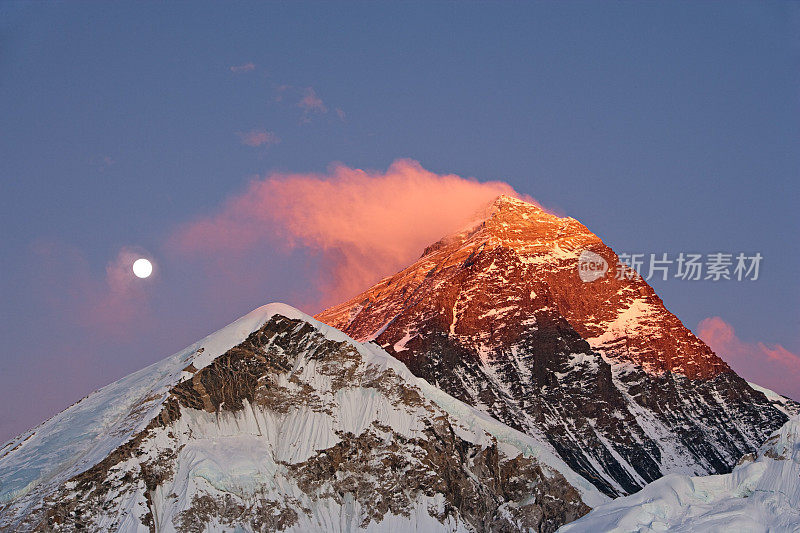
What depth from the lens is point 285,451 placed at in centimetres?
14975

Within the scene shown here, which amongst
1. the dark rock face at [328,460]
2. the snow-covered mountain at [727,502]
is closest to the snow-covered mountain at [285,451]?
the dark rock face at [328,460]

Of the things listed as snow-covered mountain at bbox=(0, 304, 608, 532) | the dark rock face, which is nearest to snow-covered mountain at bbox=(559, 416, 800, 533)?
snow-covered mountain at bbox=(0, 304, 608, 532)

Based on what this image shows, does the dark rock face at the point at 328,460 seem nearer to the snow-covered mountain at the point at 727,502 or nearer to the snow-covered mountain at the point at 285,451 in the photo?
the snow-covered mountain at the point at 285,451

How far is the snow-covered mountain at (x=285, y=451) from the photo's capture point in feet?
445

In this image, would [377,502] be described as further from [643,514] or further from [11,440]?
[643,514]

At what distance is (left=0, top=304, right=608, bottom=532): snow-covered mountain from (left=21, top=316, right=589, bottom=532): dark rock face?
19cm

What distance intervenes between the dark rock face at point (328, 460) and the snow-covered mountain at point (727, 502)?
328 ft

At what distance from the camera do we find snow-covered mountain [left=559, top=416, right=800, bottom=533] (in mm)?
42844

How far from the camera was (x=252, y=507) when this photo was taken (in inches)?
5522

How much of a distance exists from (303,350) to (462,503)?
110 ft

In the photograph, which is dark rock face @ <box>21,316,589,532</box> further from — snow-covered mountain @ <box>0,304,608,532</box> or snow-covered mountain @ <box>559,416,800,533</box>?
snow-covered mountain @ <box>559,416,800,533</box>

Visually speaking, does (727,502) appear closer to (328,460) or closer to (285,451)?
(328,460)

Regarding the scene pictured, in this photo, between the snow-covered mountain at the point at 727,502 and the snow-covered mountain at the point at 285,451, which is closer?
the snow-covered mountain at the point at 727,502

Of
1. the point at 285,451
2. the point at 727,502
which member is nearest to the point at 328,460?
the point at 285,451
